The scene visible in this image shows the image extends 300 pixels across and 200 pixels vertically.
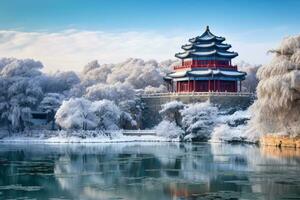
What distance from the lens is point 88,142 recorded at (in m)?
59.8

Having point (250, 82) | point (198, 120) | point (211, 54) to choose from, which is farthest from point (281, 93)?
point (250, 82)

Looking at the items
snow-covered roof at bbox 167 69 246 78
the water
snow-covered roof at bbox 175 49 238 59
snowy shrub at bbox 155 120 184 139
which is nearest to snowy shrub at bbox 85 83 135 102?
snow-covered roof at bbox 167 69 246 78

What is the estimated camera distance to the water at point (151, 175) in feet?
80.8

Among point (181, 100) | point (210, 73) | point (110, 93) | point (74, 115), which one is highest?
point (210, 73)

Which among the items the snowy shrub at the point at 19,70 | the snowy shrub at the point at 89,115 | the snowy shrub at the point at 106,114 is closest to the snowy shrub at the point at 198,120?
the snowy shrub at the point at 89,115

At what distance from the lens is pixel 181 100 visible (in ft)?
225

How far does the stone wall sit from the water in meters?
22.7

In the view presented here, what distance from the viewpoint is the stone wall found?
67.4 meters

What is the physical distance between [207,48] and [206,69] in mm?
4052

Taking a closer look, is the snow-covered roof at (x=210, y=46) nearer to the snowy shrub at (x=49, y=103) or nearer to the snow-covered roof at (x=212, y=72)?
the snow-covered roof at (x=212, y=72)

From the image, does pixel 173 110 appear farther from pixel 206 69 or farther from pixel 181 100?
pixel 206 69

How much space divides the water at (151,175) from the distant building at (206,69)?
2849cm

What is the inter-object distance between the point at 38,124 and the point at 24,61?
9.92 meters

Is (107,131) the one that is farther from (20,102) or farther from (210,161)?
(210,161)
